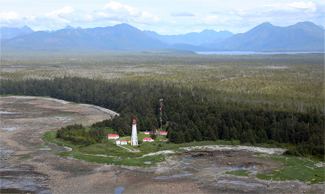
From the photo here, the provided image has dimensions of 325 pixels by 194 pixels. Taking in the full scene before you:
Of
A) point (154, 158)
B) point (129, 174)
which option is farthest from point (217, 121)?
point (129, 174)

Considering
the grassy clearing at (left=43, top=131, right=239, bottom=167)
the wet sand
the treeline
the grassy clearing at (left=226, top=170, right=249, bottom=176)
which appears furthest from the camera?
the treeline

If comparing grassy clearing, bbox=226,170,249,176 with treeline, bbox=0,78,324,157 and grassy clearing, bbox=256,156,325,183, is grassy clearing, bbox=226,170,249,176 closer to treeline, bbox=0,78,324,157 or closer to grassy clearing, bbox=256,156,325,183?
grassy clearing, bbox=256,156,325,183

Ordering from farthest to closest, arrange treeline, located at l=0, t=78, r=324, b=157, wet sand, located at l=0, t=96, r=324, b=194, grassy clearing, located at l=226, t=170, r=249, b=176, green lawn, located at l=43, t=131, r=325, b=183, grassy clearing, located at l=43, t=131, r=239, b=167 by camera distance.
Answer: treeline, located at l=0, t=78, r=324, b=157
grassy clearing, located at l=43, t=131, r=239, b=167
grassy clearing, located at l=226, t=170, r=249, b=176
green lawn, located at l=43, t=131, r=325, b=183
wet sand, located at l=0, t=96, r=324, b=194

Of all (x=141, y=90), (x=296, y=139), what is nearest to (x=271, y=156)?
(x=296, y=139)

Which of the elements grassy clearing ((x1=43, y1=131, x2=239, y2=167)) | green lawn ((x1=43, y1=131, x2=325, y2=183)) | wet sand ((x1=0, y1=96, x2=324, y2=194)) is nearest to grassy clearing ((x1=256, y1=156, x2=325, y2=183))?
green lawn ((x1=43, y1=131, x2=325, y2=183))

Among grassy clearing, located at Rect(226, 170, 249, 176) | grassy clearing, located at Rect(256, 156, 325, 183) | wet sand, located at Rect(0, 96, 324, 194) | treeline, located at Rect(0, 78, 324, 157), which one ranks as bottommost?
wet sand, located at Rect(0, 96, 324, 194)

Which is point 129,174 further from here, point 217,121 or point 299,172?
point 217,121
